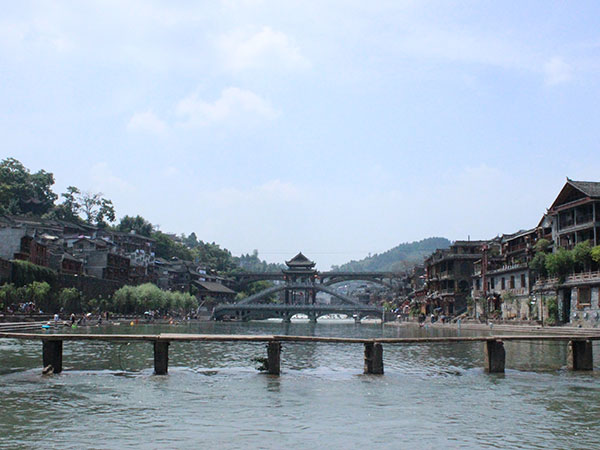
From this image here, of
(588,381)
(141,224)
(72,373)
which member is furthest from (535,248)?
(141,224)

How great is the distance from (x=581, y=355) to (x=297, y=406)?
16.1m

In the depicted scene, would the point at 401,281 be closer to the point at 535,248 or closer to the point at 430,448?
the point at 535,248

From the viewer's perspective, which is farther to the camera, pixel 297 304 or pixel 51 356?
pixel 297 304

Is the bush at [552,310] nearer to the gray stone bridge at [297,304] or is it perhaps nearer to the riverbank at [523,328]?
the riverbank at [523,328]

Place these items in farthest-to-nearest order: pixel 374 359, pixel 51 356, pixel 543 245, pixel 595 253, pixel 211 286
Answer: pixel 211 286 < pixel 543 245 < pixel 595 253 < pixel 51 356 < pixel 374 359

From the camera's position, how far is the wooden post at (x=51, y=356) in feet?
86.3

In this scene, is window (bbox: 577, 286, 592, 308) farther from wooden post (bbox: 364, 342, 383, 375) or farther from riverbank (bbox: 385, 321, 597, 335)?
wooden post (bbox: 364, 342, 383, 375)

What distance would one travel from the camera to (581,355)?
93.8 feet

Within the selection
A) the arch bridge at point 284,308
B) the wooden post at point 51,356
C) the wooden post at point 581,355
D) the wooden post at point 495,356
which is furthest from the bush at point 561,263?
the arch bridge at point 284,308

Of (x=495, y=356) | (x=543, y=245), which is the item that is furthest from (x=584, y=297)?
(x=495, y=356)

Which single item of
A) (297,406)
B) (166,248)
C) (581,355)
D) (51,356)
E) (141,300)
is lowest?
(141,300)

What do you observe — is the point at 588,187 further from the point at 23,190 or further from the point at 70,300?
the point at 23,190

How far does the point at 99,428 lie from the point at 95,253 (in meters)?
104

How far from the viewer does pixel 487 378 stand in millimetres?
25734
